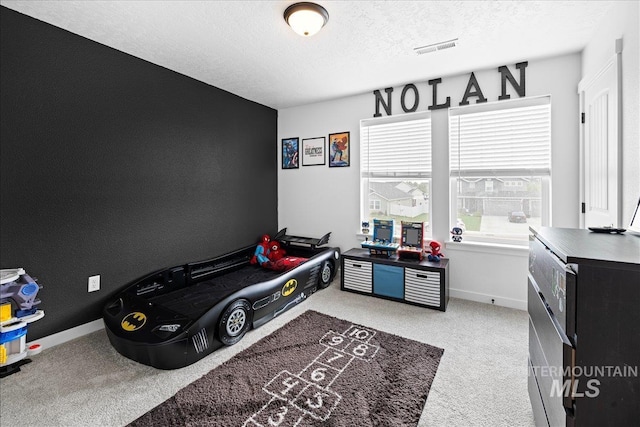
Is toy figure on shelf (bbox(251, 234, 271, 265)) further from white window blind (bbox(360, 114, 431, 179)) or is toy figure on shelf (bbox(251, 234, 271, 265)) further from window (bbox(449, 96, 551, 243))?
window (bbox(449, 96, 551, 243))

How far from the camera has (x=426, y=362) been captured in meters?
2.16

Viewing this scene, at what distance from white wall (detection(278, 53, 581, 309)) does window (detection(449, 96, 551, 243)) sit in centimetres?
9

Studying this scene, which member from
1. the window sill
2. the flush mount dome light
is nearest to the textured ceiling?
the flush mount dome light

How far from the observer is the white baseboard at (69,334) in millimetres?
2334

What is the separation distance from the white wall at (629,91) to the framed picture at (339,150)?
2.64m

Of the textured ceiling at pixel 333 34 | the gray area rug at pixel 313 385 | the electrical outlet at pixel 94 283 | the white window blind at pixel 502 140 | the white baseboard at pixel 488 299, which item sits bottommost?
the gray area rug at pixel 313 385

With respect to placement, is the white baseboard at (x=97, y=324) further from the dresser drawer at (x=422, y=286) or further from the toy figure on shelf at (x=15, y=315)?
the dresser drawer at (x=422, y=286)

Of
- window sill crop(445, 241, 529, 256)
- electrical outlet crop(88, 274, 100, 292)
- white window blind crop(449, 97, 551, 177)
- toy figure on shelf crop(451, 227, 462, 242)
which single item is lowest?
electrical outlet crop(88, 274, 100, 292)

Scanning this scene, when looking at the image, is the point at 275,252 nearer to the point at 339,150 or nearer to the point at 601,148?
the point at 339,150

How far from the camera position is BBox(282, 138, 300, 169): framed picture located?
4551 mm

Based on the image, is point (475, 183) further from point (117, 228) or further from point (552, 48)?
point (117, 228)

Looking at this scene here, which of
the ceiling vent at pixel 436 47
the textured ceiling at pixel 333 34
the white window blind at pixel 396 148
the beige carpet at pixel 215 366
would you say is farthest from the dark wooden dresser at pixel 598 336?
the white window blind at pixel 396 148

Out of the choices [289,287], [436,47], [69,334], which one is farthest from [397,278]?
[69,334]

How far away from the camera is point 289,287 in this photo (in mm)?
3066
